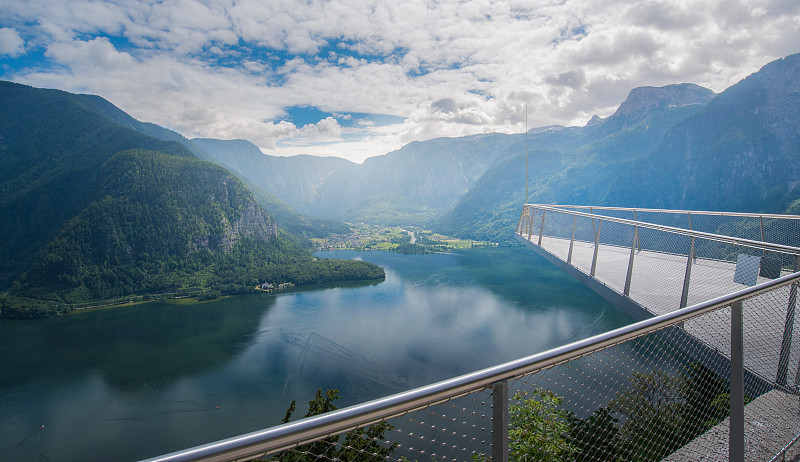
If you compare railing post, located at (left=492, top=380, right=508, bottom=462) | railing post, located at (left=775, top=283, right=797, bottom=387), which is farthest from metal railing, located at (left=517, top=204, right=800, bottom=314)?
railing post, located at (left=492, top=380, right=508, bottom=462)

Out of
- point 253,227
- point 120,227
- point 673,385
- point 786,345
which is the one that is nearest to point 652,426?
point 673,385

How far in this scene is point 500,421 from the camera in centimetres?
128

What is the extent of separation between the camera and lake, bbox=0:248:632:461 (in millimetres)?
20469

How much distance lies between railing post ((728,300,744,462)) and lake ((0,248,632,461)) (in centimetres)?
2067

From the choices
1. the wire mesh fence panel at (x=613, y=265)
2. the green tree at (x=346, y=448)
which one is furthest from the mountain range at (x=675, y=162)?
the green tree at (x=346, y=448)

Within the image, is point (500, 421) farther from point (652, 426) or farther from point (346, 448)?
point (652, 426)

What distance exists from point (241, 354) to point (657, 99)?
13997cm

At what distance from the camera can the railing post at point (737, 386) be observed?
6.12ft

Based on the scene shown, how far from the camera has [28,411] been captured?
2322 centimetres

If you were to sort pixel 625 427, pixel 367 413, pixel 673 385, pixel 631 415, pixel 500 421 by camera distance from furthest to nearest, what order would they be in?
1. pixel 631 415
2. pixel 673 385
3. pixel 625 427
4. pixel 500 421
5. pixel 367 413

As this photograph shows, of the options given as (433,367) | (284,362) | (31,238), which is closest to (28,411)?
(284,362)

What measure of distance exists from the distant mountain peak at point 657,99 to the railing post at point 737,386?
467 feet

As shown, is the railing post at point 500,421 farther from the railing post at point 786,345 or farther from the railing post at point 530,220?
the railing post at point 530,220

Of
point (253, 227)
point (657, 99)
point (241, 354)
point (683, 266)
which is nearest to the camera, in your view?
point (683, 266)
